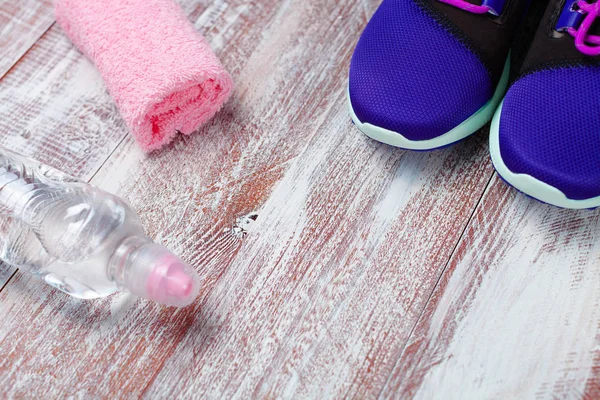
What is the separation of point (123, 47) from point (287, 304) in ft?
1.14

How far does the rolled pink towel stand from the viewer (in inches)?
→ 25.0

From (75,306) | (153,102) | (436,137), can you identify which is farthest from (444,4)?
(75,306)

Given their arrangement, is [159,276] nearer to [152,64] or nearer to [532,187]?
[152,64]

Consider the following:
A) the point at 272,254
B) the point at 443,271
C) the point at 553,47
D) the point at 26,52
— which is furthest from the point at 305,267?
the point at 26,52

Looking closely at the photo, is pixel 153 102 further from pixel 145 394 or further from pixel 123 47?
pixel 145 394

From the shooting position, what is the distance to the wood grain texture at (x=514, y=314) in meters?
0.58

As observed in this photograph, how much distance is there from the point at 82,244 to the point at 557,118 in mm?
506

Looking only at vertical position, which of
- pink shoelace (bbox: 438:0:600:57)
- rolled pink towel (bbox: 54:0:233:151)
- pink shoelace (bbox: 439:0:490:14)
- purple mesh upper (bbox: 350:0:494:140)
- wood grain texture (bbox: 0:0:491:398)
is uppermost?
pink shoelace (bbox: 438:0:600:57)

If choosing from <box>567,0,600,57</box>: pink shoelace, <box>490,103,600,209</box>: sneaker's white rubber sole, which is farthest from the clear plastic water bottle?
<box>567,0,600,57</box>: pink shoelace

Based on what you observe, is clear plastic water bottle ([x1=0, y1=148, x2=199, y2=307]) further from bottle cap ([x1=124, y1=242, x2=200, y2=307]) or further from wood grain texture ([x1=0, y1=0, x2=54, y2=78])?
wood grain texture ([x1=0, y1=0, x2=54, y2=78])

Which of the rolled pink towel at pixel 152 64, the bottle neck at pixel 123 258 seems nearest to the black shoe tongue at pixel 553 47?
the rolled pink towel at pixel 152 64

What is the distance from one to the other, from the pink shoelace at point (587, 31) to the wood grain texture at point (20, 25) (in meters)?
0.64

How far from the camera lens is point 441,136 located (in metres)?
0.62

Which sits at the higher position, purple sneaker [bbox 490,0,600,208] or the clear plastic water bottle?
purple sneaker [bbox 490,0,600,208]
